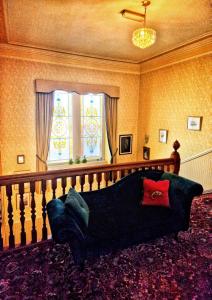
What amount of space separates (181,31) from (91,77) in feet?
7.67

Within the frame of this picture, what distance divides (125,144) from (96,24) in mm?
3283

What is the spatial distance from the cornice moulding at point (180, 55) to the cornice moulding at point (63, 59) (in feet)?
1.49

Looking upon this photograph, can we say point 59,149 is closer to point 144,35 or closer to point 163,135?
point 163,135

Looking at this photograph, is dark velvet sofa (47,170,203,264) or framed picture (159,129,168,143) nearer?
dark velvet sofa (47,170,203,264)

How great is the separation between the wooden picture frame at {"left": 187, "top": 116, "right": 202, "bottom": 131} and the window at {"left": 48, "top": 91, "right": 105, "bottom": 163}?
2242 millimetres

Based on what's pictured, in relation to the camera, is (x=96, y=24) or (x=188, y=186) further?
(x=96, y=24)

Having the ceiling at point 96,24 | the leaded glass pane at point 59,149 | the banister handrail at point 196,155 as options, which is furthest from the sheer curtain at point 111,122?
the banister handrail at point 196,155

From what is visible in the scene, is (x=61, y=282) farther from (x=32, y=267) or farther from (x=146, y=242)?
(x=146, y=242)

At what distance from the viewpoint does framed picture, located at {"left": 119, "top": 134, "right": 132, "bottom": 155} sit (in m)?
5.92

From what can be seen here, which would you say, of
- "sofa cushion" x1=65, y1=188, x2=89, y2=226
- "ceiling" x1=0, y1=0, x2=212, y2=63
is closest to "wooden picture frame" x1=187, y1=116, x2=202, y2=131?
"ceiling" x1=0, y1=0, x2=212, y2=63

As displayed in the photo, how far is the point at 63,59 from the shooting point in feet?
15.8

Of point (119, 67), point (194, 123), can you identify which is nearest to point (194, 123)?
point (194, 123)

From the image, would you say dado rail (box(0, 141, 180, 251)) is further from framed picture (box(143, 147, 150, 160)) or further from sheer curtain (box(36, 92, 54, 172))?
framed picture (box(143, 147, 150, 160))

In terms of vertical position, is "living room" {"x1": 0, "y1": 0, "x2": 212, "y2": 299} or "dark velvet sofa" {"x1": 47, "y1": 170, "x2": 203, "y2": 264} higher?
"living room" {"x1": 0, "y1": 0, "x2": 212, "y2": 299}
